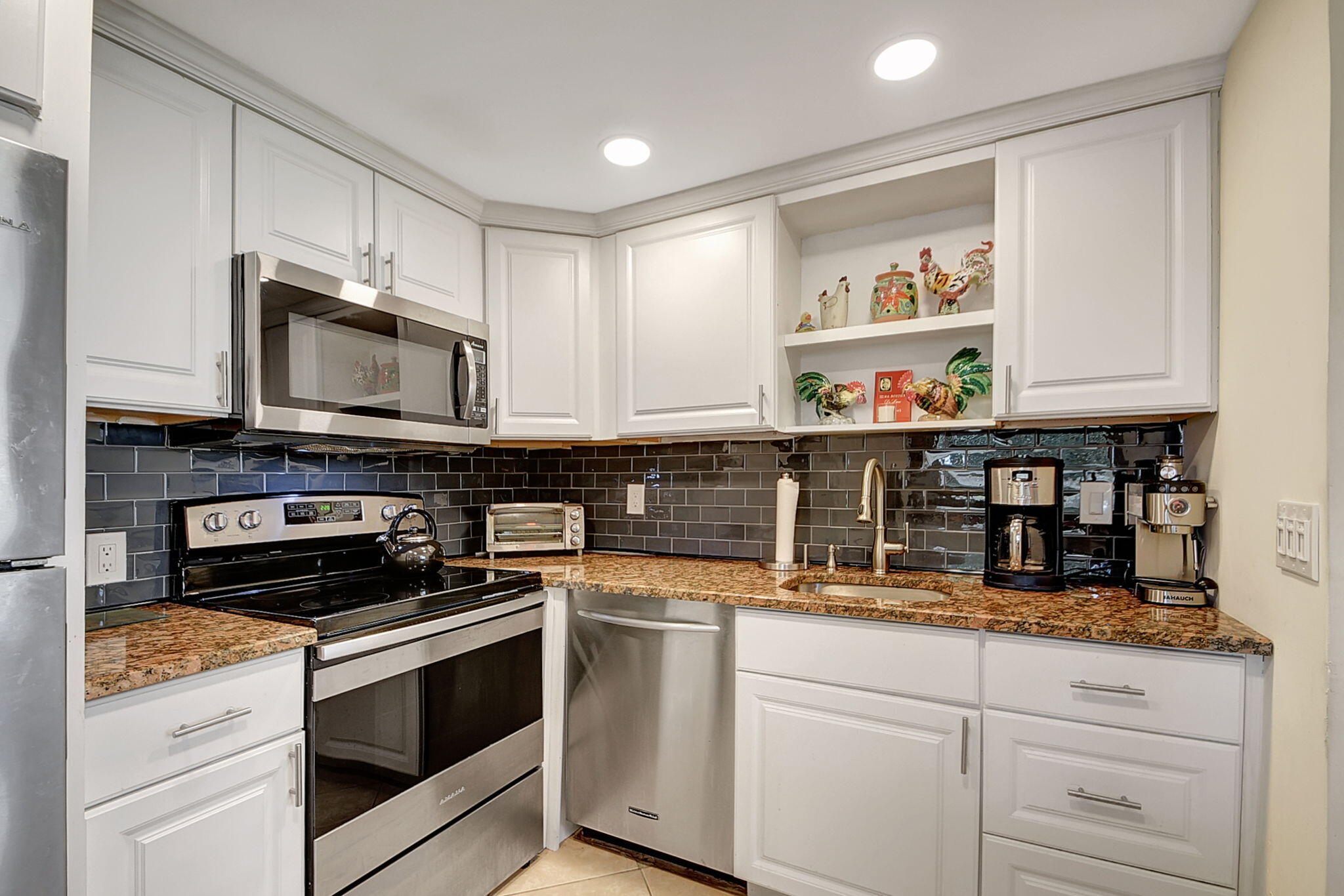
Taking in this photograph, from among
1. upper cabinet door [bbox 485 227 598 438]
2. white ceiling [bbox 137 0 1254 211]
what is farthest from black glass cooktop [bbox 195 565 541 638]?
white ceiling [bbox 137 0 1254 211]

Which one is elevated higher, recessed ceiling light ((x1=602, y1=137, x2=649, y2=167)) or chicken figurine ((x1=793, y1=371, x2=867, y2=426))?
recessed ceiling light ((x1=602, y1=137, x2=649, y2=167))

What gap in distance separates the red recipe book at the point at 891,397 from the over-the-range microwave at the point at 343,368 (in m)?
1.32

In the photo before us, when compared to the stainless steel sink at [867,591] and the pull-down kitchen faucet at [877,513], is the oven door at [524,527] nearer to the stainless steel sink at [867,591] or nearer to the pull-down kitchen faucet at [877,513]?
the stainless steel sink at [867,591]

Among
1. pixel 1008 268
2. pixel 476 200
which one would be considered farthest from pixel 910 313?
pixel 476 200

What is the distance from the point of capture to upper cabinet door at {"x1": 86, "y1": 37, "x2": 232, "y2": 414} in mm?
1378

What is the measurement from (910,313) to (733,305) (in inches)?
22.7

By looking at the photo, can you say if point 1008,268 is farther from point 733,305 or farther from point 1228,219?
point 733,305

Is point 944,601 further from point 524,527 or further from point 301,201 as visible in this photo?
point 301,201

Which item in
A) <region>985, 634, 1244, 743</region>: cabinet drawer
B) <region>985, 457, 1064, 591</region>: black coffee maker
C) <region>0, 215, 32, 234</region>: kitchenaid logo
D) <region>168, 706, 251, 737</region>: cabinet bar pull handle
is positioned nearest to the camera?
<region>0, 215, 32, 234</region>: kitchenaid logo

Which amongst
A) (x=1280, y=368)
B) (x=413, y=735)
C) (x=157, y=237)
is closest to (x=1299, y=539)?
(x=1280, y=368)

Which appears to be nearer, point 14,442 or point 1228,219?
point 14,442

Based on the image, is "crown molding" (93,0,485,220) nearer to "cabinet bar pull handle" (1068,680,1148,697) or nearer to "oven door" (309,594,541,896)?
"oven door" (309,594,541,896)

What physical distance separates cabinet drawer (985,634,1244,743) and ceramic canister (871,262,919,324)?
1071 mm

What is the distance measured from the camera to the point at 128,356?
142 cm
